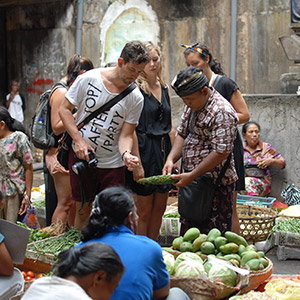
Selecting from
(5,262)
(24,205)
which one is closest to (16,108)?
(24,205)

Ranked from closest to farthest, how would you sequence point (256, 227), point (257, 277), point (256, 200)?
1. point (257, 277)
2. point (256, 227)
3. point (256, 200)

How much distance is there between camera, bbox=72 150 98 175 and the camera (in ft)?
14.1

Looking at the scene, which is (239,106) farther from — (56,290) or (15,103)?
(15,103)

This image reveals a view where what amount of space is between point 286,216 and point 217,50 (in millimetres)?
7569

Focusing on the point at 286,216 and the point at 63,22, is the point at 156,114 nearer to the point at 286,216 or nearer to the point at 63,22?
the point at 286,216

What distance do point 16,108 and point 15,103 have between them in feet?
0.40

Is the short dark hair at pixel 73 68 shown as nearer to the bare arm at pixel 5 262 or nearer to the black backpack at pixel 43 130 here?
the black backpack at pixel 43 130

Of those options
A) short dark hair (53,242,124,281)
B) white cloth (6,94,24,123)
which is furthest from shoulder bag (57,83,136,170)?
white cloth (6,94,24,123)

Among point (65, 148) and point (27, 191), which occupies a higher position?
point (65, 148)

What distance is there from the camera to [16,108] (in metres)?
12.7

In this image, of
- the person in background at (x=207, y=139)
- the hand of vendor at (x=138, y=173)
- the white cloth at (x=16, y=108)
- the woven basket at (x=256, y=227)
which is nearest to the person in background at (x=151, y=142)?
the hand of vendor at (x=138, y=173)

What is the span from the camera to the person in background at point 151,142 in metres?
5.04

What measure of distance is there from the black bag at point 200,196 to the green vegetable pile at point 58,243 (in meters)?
1.03

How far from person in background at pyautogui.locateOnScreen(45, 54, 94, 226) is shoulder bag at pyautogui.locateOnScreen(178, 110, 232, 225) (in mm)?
1337
